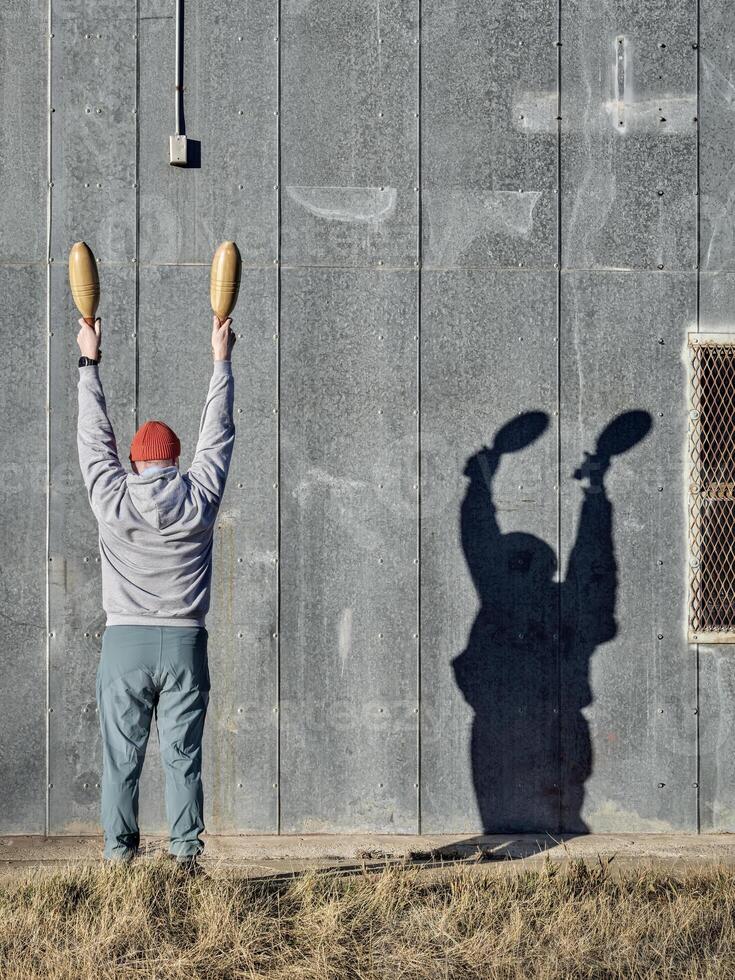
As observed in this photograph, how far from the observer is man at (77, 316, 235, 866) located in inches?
181

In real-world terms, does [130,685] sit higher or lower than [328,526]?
lower

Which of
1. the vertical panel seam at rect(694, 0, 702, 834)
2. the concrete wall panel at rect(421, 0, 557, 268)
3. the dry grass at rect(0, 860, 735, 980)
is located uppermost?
the concrete wall panel at rect(421, 0, 557, 268)

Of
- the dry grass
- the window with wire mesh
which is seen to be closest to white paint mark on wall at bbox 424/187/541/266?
the window with wire mesh

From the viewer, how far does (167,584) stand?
4648 mm

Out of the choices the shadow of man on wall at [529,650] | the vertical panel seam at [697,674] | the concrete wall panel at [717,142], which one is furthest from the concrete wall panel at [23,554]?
the concrete wall panel at [717,142]

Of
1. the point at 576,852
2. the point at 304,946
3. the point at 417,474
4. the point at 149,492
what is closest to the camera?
the point at 304,946

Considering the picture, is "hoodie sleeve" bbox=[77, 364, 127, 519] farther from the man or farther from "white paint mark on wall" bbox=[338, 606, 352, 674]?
"white paint mark on wall" bbox=[338, 606, 352, 674]

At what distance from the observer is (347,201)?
20.3 ft

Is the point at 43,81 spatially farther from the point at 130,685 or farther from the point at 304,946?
the point at 304,946

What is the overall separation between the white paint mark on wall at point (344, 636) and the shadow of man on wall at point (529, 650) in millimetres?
570

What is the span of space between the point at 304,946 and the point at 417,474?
103 inches

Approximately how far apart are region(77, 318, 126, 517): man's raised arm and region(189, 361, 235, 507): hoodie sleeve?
31 centimetres

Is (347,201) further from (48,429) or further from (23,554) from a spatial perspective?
(23,554)

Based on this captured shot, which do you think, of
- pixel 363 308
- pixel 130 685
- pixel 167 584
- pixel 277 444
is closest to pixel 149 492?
pixel 167 584
